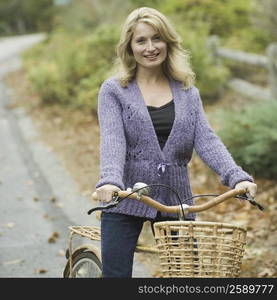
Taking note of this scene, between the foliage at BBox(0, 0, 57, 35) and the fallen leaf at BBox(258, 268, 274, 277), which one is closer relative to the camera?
the fallen leaf at BBox(258, 268, 274, 277)

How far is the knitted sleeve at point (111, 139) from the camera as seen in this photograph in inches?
130

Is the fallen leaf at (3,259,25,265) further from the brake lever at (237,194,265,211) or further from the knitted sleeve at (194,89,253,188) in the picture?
the brake lever at (237,194,265,211)

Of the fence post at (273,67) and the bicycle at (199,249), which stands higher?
the fence post at (273,67)

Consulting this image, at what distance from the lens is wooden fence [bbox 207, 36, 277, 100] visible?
11500mm

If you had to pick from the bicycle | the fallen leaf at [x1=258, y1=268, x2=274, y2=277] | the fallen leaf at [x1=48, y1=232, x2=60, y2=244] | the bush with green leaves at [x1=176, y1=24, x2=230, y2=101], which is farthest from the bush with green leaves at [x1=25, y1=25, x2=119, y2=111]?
the bicycle

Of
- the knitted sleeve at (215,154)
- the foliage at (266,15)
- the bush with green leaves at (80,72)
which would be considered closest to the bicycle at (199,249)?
the knitted sleeve at (215,154)

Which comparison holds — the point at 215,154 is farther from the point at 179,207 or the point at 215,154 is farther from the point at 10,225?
the point at 10,225

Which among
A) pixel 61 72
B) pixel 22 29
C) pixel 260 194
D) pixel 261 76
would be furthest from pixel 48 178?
pixel 22 29

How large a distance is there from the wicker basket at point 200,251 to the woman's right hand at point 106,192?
0.29 meters

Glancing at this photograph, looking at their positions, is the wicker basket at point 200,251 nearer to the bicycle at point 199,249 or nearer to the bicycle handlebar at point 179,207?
the bicycle at point 199,249

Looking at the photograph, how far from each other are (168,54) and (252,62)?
931 cm

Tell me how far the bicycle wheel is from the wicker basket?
1.01 m

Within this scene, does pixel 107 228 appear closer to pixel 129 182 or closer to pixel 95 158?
pixel 129 182

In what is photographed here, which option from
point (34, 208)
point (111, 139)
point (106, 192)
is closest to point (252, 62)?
point (34, 208)
